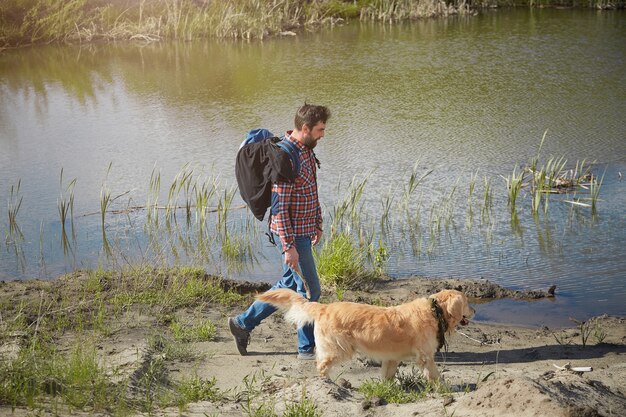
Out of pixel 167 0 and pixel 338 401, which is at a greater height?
pixel 167 0

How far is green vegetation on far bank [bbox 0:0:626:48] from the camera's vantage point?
72.5 feet

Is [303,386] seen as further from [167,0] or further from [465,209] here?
[167,0]

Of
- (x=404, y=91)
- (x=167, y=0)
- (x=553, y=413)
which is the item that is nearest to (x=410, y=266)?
(x=553, y=413)

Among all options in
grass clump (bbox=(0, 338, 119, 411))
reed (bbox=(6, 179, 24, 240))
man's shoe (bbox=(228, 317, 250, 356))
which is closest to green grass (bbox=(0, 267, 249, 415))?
grass clump (bbox=(0, 338, 119, 411))

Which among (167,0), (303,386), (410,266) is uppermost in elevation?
(167,0)

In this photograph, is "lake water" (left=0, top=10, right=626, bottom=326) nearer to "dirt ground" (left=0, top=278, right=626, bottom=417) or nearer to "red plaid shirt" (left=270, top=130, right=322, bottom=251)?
"dirt ground" (left=0, top=278, right=626, bottom=417)

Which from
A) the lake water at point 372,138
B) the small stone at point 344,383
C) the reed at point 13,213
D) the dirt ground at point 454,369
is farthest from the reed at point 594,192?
the reed at point 13,213

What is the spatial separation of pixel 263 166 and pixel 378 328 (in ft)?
4.64

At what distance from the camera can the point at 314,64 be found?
58.7 ft

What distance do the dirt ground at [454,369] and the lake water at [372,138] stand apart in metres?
0.54

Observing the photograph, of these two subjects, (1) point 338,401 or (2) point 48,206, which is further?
(2) point 48,206

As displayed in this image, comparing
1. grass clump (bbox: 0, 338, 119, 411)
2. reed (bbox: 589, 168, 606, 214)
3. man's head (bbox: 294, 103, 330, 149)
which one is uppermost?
man's head (bbox: 294, 103, 330, 149)

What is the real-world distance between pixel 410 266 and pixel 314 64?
10498mm

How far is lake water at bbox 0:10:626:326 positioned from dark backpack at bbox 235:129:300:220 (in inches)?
86.2
